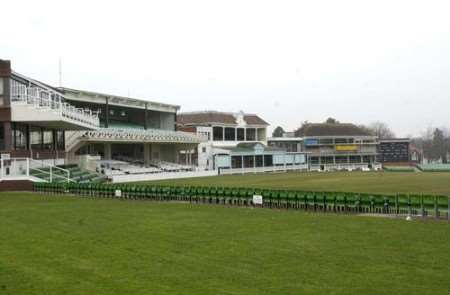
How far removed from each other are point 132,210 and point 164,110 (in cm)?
6368

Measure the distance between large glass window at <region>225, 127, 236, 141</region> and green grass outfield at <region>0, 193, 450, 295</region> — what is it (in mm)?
82719

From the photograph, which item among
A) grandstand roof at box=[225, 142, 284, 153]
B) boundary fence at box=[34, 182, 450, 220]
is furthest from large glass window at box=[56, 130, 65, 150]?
grandstand roof at box=[225, 142, 284, 153]

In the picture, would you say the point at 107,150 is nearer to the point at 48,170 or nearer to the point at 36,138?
the point at 36,138

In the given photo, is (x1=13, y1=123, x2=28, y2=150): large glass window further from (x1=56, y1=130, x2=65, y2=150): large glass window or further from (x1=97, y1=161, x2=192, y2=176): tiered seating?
(x1=97, y1=161, x2=192, y2=176): tiered seating

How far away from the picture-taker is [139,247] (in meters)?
14.0

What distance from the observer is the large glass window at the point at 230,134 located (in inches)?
4104

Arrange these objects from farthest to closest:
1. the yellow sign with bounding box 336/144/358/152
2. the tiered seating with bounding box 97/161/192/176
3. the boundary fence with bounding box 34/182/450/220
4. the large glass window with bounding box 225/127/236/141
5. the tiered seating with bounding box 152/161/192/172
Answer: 1. the yellow sign with bounding box 336/144/358/152
2. the large glass window with bounding box 225/127/236/141
3. the tiered seating with bounding box 152/161/192/172
4. the tiered seating with bounding box 97/161/192/176
5. the boundary fence with bounding box 34/182/450/220

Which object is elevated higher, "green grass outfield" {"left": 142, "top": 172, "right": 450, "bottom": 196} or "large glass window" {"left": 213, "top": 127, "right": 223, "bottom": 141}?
"large glass window" {"left": 213, "top": 127, "right": 223, "bottom": 141}

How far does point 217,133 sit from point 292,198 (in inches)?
3054

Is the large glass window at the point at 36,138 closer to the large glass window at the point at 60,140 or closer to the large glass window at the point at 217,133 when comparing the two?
the large glass window at the point at 60,140

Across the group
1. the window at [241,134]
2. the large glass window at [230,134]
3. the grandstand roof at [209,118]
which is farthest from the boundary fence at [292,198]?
the window at [241,134]

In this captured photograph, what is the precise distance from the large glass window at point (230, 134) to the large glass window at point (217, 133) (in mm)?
2044

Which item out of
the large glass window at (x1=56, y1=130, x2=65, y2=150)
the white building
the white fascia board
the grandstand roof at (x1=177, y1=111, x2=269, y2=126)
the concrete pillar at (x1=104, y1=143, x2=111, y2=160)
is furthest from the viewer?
the grandstand roof at (x1=177, y1=111, x2=269, y2=126)

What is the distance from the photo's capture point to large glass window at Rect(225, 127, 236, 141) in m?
104
